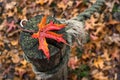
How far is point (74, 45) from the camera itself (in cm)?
280

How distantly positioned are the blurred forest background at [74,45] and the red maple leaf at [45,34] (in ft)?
2.96

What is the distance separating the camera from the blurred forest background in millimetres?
2793

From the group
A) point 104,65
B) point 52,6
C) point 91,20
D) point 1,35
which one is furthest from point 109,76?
point 1,35

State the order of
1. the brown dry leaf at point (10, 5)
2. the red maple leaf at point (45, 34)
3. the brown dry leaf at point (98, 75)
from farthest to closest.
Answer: the brown dry leaf at point (10, 5), the brown dry leaf at point (98, 75), the red maple leaf at point (45, 34)

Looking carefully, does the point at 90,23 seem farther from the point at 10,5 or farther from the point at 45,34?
the point at 45,34

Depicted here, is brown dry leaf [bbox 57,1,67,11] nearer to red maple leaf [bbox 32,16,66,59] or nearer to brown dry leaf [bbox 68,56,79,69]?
brown dry leaf [bbox 68,56,79,69]

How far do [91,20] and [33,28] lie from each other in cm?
127

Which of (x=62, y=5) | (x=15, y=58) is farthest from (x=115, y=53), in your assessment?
(x=15, y=58)

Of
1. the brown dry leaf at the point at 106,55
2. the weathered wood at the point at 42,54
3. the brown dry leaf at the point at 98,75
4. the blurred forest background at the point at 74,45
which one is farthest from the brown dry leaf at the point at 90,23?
the weathered wood at the point at 42,54

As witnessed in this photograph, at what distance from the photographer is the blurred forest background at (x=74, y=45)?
2.79m

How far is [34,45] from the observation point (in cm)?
177

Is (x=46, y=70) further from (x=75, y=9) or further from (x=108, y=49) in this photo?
(x=75, y=9)

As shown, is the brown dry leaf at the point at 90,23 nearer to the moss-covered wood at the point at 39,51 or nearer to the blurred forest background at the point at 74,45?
the blurred forest background at the point at 74,45

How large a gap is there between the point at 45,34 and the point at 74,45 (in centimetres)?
109
